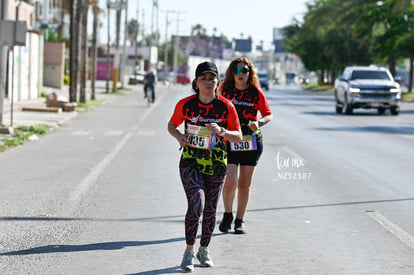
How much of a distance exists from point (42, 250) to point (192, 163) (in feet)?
5.45

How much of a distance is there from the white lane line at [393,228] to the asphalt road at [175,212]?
0.01m

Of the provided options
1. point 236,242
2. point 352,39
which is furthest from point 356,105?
point 352,39

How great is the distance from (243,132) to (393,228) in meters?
1.89

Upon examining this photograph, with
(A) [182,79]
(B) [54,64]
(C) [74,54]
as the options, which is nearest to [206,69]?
(C) [74,54]

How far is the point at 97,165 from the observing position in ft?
50.7

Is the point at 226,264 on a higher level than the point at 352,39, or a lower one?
lower

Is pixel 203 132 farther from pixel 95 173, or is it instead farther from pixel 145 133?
pixel 145 133

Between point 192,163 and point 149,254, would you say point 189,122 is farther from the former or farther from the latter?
point 149,254

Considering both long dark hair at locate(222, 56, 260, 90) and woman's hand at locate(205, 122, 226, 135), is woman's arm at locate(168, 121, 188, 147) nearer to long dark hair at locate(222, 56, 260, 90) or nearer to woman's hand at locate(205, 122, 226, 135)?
woman's hand at locate(205, 122, 226, 135)

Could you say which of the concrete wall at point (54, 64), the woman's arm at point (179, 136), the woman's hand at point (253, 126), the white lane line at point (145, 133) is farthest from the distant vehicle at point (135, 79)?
the woman's arm at point (179, 136)

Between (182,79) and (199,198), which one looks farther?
(182,79)

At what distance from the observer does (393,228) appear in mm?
9266

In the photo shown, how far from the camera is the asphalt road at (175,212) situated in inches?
296

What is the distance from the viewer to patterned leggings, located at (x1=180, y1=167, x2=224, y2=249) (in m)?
7.24
